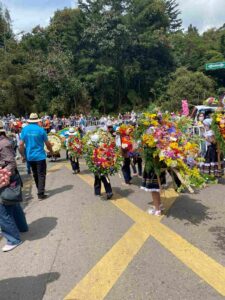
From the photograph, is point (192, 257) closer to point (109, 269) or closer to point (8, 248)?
point (109, 269)

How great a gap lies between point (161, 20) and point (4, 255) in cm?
4161

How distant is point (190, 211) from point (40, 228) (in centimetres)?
286

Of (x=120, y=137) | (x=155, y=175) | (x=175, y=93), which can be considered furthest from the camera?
(x=175, y=93)

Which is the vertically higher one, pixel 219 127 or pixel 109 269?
pixel 219 127

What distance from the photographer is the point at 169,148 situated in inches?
236

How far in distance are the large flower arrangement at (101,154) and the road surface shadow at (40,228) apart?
166cm

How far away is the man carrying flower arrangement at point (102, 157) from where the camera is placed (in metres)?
7.96

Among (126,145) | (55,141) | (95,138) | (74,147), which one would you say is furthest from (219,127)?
(55,141)

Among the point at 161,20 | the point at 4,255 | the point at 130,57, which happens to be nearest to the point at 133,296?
the point at 4,255

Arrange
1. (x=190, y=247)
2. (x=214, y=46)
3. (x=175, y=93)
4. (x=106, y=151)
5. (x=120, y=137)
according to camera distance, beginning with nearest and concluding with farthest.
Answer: (x=190, y=247), (x=106, y=151), (x=120, y=137), (x=175, y=93), (x=214, y=46)

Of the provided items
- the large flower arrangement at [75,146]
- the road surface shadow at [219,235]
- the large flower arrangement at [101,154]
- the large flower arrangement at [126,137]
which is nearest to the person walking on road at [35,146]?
the large flower arrangement at [101,154]

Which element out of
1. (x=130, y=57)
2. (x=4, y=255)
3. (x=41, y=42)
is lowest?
(x=4, y=255)

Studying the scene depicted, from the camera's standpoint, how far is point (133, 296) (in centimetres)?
400

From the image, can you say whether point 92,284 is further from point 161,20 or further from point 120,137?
point 161,20
